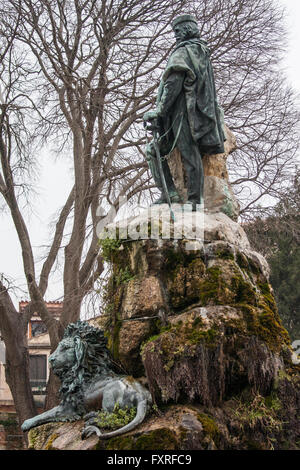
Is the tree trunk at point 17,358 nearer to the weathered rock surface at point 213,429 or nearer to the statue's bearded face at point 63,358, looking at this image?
the statue's bearded face at point 63,358

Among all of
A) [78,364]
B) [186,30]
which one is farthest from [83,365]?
[186,30]

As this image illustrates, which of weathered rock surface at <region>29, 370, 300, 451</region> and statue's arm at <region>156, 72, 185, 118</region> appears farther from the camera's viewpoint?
statue's arm at <region>156, 72, 185, 118</region>

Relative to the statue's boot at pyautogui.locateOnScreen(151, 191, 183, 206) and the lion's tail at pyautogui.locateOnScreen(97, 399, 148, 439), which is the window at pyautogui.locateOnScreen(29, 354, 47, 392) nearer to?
Result: the statue's boot at pyautogui.locateOnScreen(151, 191, 183, 206)

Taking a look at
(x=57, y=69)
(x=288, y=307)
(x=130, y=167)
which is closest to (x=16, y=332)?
(x=130, y=167)

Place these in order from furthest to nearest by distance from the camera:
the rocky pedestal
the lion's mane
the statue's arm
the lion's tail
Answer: the statue's arm < the lion's mane < the rocky pedestal < the lion's tail

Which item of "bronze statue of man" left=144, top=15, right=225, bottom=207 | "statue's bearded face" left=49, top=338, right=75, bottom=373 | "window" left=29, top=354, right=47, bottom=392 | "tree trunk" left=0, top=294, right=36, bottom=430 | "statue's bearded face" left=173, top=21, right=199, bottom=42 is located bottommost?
"window" left=29, top=354, right=47, bottom=392

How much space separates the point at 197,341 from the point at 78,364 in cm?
111

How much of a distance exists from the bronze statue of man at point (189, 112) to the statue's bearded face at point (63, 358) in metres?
2.02

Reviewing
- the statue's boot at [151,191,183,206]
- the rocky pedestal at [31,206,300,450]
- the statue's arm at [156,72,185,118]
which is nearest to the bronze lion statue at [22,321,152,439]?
the rocky pedestal at [31,206,300,450]

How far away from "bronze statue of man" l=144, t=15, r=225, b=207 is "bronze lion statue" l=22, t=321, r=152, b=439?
195cm

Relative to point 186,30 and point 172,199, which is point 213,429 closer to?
point 172,199

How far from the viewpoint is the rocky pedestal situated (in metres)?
4.72

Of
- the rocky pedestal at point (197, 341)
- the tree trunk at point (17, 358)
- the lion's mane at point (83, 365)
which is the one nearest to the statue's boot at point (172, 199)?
the rocky pedestal at point (197, 341)

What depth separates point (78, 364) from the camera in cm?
527
